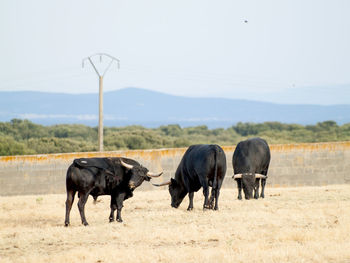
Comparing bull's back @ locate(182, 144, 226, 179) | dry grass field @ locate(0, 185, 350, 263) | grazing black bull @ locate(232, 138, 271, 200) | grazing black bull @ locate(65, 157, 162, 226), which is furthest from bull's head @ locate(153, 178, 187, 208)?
grazing black bull @ locate(65, 157, 162, 226)

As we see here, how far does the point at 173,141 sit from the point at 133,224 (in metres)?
50.0

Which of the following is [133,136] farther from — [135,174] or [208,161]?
[135,174]

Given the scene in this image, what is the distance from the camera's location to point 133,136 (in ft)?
199

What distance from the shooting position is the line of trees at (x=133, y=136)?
A: 55406 millimetres

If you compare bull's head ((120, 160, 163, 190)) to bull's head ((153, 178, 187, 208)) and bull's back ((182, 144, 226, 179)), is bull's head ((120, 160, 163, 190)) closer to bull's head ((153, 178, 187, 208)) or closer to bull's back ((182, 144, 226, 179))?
bull's back ((182, 144, 226, 179))

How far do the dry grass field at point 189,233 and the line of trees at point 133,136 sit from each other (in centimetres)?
3274

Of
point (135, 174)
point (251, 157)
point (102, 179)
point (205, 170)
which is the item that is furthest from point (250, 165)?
point (102, 179)

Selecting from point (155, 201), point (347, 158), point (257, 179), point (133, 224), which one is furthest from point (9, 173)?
point (347, 158)

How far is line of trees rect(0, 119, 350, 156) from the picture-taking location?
182 feet

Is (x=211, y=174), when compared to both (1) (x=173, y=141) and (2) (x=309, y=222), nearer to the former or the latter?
(2) (x=309, y=222)

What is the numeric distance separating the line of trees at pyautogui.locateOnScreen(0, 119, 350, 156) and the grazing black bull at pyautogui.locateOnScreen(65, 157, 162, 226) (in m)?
34.3

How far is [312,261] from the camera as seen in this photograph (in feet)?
36.2

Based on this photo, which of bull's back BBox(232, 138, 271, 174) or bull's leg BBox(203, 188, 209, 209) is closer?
bull's leg BBox(203, 188, 209, 209)

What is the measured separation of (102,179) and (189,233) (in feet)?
9.78
